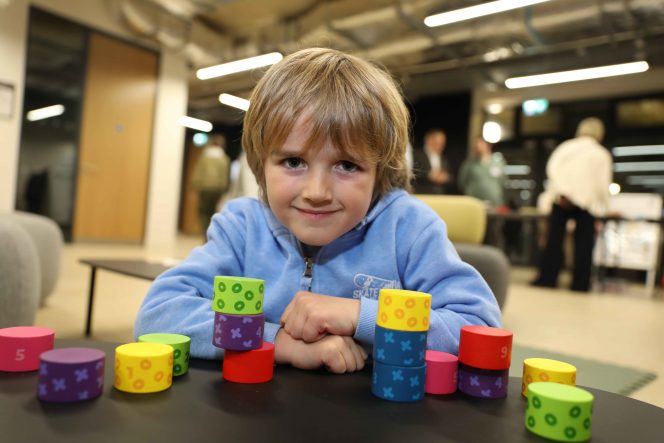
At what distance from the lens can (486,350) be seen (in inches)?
24.4

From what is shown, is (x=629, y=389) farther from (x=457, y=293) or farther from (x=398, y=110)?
(x=398, y=110)

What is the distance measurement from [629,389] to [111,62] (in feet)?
22.3

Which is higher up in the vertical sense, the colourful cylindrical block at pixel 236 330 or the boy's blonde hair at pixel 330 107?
the boy's blonde hair at pixel 330 107

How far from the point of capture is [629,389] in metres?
1.92

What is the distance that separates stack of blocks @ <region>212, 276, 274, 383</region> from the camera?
600 mm

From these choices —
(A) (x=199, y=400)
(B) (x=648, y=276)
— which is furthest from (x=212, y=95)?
(A) (x=199, y=400)

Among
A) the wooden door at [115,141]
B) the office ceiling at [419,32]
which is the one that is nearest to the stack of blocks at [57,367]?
the office ceiling at [419,32]

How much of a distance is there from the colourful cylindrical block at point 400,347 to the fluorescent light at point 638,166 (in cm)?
865

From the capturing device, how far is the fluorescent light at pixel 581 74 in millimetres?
6918

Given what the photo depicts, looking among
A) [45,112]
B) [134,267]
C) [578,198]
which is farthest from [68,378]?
[45,112]

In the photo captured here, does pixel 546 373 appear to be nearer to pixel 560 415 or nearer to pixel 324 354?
pixel 560 415

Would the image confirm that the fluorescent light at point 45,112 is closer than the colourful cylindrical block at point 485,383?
No

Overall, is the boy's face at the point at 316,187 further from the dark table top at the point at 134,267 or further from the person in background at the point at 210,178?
the person in background at the point at 210,178

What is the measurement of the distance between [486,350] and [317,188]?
32 cm
